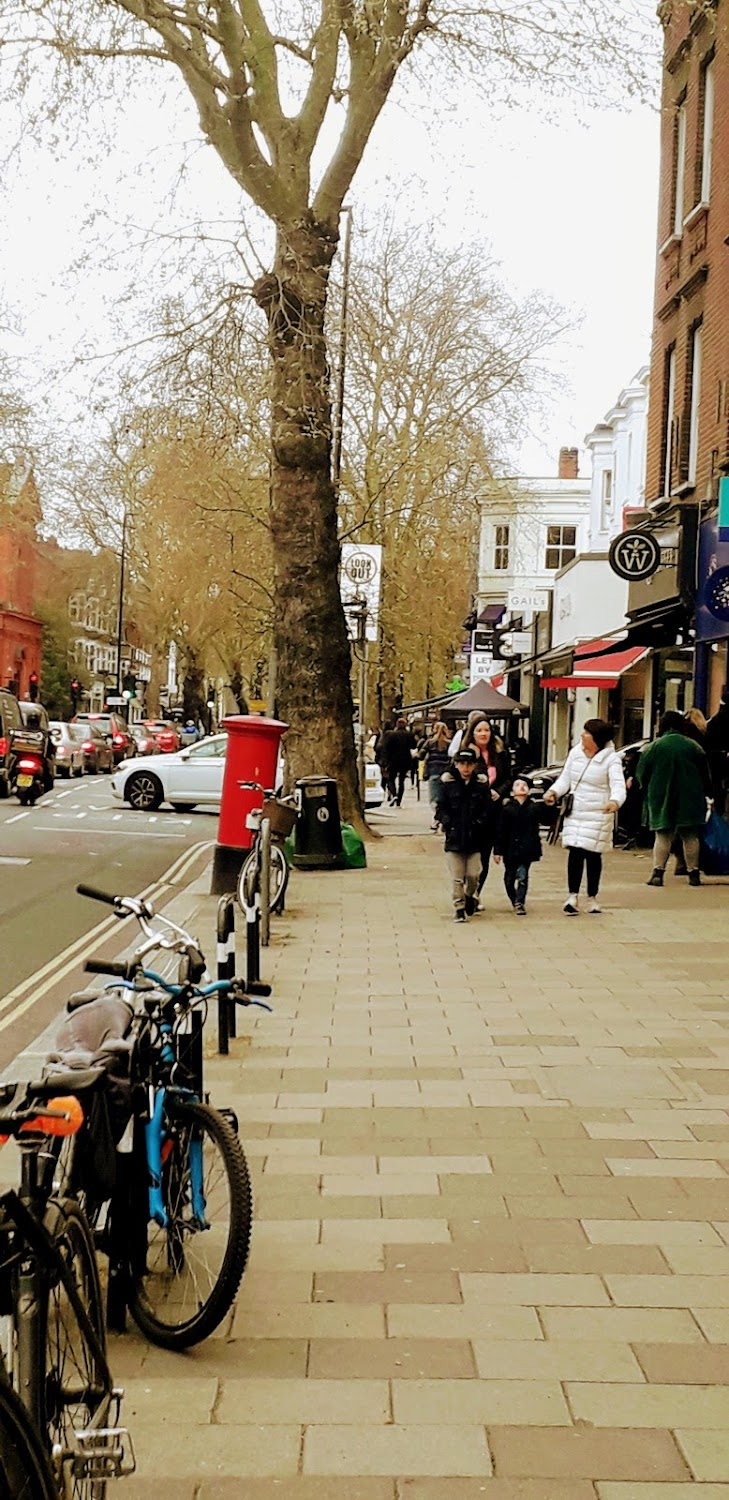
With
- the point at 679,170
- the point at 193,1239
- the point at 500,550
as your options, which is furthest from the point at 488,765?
the point at 500,550

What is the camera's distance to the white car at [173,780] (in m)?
A: 28.7

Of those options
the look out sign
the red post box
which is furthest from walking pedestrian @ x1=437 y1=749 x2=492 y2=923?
the look out sign

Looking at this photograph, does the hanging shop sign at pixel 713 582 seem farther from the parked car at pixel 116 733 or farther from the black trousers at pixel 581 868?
the parked car at pixel 116 733

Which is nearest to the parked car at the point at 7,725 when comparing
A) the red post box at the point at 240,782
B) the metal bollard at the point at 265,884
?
the red post box at the point at 240,782

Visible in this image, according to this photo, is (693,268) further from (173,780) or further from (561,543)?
(561,543)

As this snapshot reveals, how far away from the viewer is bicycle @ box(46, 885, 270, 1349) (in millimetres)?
4066

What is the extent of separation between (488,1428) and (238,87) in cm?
1613

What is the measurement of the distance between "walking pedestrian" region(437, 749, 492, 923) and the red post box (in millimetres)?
1786

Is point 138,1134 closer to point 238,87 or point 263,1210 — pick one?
point 263,1210

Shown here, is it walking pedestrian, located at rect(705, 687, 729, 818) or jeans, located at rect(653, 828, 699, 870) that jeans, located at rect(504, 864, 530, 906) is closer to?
jeans, located at rect(653, 828, 699, 870)

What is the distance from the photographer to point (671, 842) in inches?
631

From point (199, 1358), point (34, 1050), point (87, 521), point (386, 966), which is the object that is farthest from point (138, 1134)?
point (87, 521)

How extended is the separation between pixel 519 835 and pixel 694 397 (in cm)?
1060

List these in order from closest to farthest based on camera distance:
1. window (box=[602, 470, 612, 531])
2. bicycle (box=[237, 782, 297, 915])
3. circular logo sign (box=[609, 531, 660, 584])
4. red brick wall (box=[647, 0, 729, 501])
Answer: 1. bicycle (box=[237, 782, 297, 915])
2. red brick wall (box=[647, 0, 729, 501])
3. circular logo sign (box=[609, 531, 660, 584])
4. window (box=[602, 470, 612, 531])
